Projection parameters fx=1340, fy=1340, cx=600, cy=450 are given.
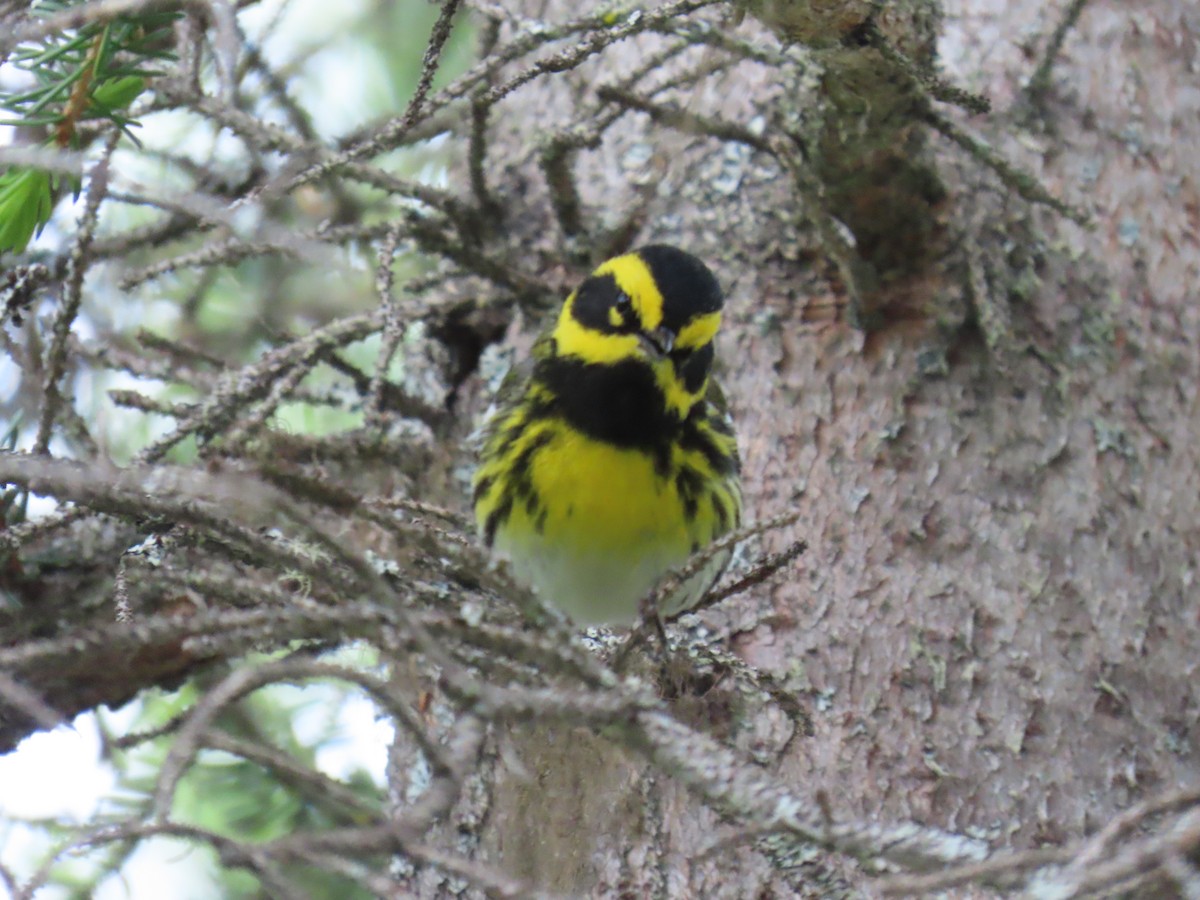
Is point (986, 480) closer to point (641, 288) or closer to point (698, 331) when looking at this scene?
point (698, 331)

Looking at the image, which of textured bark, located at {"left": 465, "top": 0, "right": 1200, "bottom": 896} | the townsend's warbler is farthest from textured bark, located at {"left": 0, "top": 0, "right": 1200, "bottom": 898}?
the townsend's warbler

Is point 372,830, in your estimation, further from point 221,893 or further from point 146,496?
point 221,893

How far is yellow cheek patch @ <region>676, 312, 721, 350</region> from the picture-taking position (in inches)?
81.9

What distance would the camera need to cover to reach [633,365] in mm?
2174

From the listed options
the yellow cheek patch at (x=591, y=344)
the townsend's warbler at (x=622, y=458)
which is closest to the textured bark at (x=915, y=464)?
the townsend's warbler at (x=622, y=458)

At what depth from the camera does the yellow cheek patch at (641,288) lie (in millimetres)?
2090

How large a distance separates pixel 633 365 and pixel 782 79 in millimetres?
666

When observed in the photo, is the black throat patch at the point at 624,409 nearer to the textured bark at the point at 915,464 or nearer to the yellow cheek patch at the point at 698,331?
the yellow cheek patch at the point at 698,331

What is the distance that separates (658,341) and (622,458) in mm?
197

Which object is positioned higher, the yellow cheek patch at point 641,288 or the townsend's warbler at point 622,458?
the yellow cheek patch at point 641,288

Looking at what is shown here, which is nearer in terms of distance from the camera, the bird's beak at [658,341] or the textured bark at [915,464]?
the textured bark at [915,464]

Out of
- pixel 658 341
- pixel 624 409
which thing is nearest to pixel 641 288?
pixel 658 341

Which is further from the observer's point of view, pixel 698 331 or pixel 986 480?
pixel 986 480

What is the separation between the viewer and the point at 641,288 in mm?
2115
